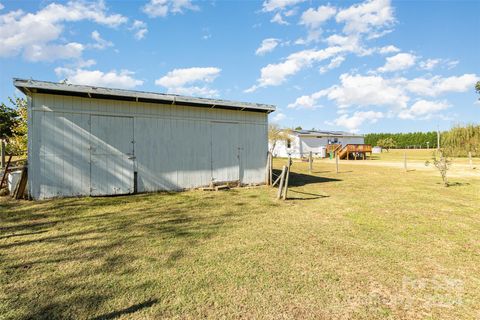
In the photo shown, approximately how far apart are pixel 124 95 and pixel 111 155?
199cm

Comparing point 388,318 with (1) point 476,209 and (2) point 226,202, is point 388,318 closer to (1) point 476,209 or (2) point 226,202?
(2) point 226,202

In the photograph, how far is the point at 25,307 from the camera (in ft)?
8.82

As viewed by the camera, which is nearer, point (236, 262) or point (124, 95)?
point (236, 262)

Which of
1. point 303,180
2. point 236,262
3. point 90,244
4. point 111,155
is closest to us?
point 236,262

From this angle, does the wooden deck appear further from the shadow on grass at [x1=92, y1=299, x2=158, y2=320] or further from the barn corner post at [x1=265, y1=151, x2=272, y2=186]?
the shadow on grass at [x1=92, y1=299, x2=158, y2=320]

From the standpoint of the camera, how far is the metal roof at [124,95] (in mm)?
7194

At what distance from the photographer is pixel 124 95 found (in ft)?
27.2

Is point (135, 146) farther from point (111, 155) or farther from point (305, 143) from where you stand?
point (305, 143)

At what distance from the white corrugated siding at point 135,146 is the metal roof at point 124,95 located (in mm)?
207

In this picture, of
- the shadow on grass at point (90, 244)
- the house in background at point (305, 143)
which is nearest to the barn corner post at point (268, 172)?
the shadow on grass at point (90, 244)

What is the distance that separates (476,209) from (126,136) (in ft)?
34.7

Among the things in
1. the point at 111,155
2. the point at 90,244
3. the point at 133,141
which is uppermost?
the point at 133,141

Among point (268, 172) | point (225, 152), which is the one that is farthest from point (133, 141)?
point (268, 172)

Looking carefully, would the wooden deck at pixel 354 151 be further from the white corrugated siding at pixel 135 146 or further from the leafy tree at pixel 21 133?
the leafy tree at pixel 21 133
